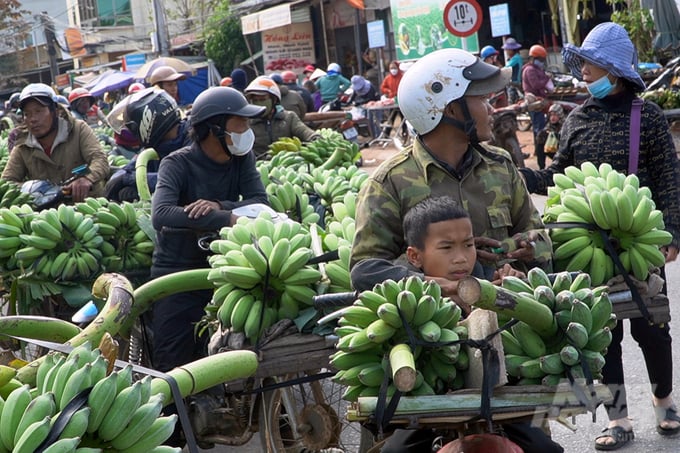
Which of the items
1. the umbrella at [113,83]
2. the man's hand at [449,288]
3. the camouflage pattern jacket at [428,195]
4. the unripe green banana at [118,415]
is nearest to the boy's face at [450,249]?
the man's hand at [449,288]

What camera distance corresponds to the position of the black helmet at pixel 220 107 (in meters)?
5.91

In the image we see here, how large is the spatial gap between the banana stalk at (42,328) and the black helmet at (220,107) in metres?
3.10

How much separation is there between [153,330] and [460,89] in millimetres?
2710

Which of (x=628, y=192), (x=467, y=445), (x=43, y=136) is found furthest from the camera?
(x=43, y=136)

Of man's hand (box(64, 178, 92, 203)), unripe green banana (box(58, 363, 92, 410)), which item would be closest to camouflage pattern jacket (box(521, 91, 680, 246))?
unripe green banana (box(58, 363, 92, 410))

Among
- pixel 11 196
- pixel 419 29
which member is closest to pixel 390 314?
pixel 11 196

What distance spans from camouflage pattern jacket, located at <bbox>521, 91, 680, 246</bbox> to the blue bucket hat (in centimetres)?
16

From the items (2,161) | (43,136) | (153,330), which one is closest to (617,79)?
(153,330)

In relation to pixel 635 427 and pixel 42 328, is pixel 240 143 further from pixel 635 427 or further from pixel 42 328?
pixel 42 328

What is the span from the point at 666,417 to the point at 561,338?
292 centimetres

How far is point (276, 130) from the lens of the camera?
35.9 ft

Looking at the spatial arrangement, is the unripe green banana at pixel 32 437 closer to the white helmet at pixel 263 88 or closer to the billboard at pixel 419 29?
the white helmet at pixel 263 88

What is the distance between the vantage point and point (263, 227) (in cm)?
505

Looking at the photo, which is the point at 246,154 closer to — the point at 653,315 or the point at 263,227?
the point at 263,227
